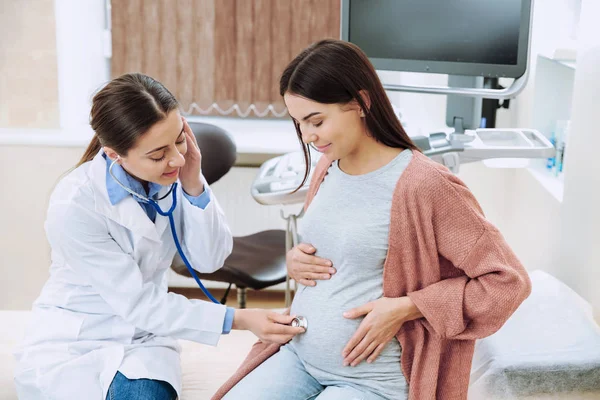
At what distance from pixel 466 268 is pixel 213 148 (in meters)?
1.47

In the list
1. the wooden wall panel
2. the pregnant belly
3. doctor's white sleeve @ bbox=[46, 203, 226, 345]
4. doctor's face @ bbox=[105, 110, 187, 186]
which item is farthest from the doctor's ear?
the wooden wall panel

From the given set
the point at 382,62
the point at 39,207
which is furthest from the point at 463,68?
the point at 39,207

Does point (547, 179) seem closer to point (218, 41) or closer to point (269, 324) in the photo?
point (269, 324)

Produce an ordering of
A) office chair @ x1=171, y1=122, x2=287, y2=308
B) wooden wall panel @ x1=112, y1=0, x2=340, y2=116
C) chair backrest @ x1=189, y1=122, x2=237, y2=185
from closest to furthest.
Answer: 1. office chair @ x1=171, y1=122, x2=287, y2=308
2. chair backrest @ x1=189, y1=122, x2=237, y2=185
3. wooden wall panel @ x1=112, y1=0, x2=340, y2=116

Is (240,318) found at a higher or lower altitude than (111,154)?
lower

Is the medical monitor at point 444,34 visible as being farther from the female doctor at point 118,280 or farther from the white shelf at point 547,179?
the female doctor at point 118,280

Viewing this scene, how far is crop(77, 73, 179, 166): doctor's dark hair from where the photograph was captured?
1436 millimetres

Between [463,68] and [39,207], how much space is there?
1.91 meters

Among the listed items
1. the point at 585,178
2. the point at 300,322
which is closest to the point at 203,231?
the point at 300,322

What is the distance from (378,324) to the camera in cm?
132

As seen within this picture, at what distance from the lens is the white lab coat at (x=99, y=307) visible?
4.92 feet

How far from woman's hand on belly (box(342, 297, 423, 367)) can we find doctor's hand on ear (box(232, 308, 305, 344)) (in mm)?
127

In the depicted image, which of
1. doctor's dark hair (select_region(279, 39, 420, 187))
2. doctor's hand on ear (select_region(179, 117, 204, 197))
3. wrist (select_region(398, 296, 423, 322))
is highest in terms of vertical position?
doctor's dark hair (select_region(279, 39, 420, 187))

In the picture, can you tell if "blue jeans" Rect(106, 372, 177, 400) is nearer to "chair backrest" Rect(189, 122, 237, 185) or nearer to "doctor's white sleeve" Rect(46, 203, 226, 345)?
"doctor's white sleeve" Rect(46, 203, 226, 345)
